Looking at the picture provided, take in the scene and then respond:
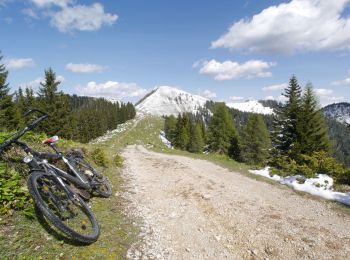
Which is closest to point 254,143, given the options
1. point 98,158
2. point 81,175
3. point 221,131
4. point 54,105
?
point 221,131

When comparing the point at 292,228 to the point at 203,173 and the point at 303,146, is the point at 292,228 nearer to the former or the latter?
the point at 203,173

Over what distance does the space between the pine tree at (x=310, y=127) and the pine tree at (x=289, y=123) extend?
58 centimetres

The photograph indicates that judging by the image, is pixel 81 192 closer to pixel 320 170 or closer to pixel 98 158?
pixel 98 158

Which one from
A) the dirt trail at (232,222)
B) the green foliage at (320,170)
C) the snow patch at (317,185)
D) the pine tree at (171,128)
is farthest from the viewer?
the pine tree at (171,128)

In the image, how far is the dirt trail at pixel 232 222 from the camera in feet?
21.4

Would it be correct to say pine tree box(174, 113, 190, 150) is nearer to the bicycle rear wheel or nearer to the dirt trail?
the dirt trail

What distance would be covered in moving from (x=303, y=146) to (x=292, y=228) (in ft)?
76.0

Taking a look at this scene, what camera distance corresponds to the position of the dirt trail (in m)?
6.52

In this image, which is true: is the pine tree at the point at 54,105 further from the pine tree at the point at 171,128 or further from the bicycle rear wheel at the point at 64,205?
the pine tree at the point at 171,128

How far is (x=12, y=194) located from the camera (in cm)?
694

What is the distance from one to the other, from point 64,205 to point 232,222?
15.0ft

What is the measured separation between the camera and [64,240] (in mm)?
6082

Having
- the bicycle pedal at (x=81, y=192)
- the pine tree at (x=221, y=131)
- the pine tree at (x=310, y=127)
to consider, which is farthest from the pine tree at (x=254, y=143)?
the bicycle pedal at (x=81, y=192)

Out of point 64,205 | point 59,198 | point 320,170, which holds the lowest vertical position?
point 320,170
